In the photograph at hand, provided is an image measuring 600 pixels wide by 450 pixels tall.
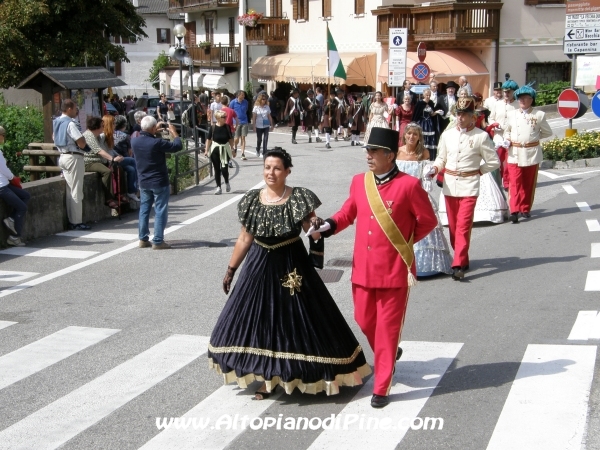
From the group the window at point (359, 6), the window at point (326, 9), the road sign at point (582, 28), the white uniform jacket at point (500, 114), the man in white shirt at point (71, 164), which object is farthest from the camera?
the window at point (326, 9)

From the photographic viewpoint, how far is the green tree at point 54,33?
94.9ft

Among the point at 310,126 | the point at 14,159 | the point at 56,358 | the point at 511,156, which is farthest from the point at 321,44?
the point at 56,358

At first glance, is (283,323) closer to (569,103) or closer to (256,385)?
(256,385)

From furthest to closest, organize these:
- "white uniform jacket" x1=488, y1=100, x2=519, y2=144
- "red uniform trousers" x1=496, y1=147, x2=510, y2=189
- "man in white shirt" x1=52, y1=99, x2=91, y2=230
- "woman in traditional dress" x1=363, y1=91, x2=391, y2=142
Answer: "woman in traditional dress" x1=363, y1=91, x2=391, y2=142 < "red uniform trousers" x1=496, y1=147, x2=510, y2=189 < "white uniform jacket" x1=488, y1=100, x2=519, y2=144 < "man in white shirt" x1=52, y1=99, x2=91, y2=230

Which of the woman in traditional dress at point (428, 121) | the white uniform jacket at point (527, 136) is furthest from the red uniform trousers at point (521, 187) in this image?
the woman in traditional dress at point (428, 121)

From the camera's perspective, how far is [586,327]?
7902 millimetres

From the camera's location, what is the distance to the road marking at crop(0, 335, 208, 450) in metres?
5.90

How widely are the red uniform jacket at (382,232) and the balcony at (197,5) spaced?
50524mm

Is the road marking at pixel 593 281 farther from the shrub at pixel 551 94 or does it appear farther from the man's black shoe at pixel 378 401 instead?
the shrub at pixel 551 94

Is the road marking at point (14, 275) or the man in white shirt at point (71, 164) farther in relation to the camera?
the man in white shirt at point (71, 164)

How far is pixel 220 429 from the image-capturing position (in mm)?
5855

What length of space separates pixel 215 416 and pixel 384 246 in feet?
5.14

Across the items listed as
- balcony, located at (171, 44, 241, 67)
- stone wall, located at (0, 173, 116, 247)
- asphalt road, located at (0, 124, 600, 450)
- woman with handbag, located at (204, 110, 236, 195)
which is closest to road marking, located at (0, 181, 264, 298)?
asphalt road, located at (0, 124, 600, 450)

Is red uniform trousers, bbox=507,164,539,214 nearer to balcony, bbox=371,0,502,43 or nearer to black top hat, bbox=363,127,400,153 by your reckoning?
black top hat, bbox=363,127,400,153
